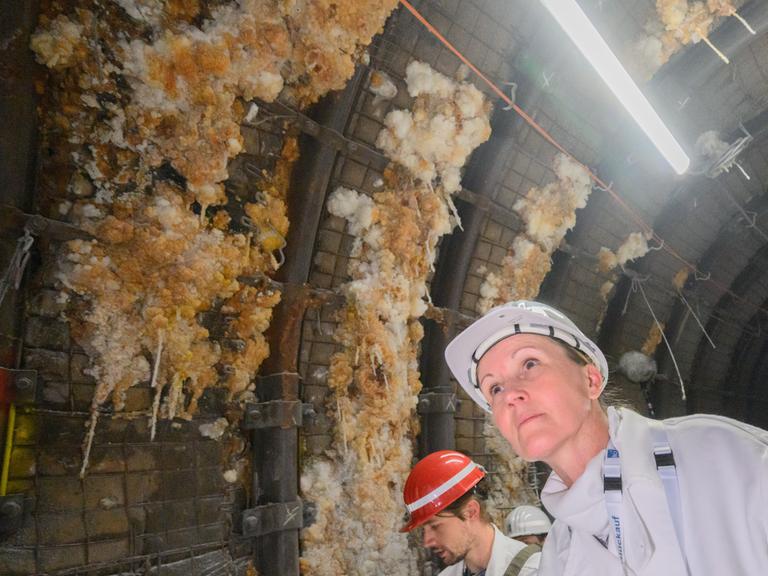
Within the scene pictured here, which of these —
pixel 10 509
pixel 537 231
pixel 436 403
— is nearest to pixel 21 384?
pixel 10 509

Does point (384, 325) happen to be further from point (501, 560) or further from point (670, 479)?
point (670, 479)

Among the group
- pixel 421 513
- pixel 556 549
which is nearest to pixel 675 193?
pixel 421 513

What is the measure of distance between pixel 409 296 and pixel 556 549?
237 cm

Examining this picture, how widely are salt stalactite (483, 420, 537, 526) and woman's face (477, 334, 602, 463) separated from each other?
3.11m

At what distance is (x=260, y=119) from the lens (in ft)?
9.52

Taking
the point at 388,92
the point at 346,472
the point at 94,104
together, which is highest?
the point at 388,92

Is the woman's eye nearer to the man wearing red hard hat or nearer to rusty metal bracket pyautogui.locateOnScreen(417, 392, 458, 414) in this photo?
the man wearing red hard hat

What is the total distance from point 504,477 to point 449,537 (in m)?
1.91

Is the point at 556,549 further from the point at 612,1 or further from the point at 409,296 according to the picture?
the point at 612,1

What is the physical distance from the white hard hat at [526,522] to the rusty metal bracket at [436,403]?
1.10 meters

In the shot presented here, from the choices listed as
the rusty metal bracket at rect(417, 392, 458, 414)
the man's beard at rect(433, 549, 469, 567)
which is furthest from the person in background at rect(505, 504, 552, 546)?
the man's beard at rect(433, 549, 469, 567)

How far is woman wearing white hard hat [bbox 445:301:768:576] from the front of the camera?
43.6 inches

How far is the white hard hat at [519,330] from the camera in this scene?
66.7 inches

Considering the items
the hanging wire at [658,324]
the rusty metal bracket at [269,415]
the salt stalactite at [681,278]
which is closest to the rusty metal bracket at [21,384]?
the rusty metal bracket at [269,415]
